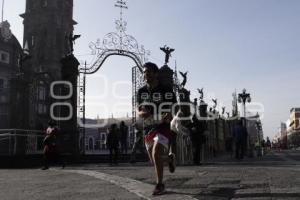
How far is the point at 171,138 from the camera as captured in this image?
6289 mm

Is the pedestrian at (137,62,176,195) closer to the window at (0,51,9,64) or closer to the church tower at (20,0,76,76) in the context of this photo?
the window at (0,51,9,64)

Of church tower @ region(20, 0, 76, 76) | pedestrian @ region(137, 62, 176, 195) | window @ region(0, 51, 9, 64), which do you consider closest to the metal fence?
pedestrian @ region(137, 62, 176, 195)

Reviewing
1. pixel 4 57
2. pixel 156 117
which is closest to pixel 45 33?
pixel 4 57

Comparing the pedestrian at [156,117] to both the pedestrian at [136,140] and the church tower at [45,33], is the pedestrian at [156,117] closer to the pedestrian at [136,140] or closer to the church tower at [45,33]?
the pedestrian at [136,140]

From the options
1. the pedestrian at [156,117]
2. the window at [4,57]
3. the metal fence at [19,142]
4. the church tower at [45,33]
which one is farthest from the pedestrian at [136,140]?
the church tower at [45,33]

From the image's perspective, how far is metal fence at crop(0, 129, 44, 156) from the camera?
18194 millimetres

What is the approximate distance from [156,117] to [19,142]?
14.3m

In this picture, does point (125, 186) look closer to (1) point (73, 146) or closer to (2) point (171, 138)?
(2) point (171, 138)

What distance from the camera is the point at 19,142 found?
1906 cm

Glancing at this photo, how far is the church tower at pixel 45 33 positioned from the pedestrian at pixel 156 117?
176 feet

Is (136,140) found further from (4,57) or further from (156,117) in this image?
(4,57)

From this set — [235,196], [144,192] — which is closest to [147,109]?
[144,192]

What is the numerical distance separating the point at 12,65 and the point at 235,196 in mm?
53428

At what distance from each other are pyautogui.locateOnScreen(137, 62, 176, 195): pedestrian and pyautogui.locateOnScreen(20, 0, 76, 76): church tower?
53581mm
